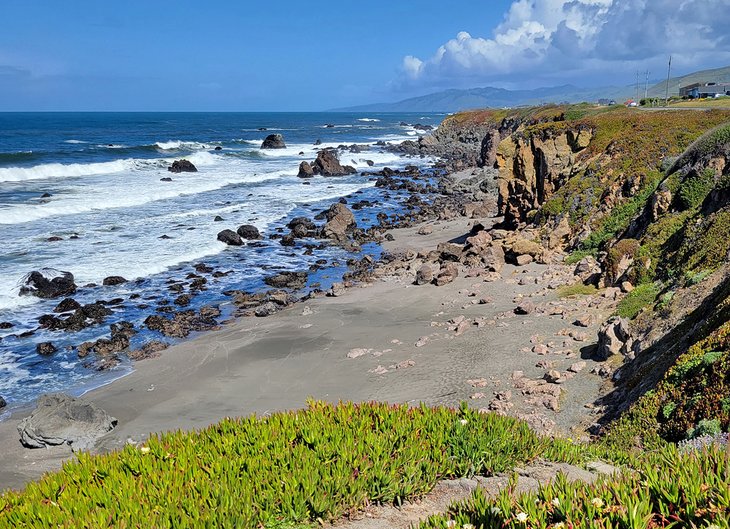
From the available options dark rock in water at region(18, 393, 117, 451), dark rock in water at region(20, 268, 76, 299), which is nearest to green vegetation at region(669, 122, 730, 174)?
dark rock in water at region(18, 393, 117, 451)

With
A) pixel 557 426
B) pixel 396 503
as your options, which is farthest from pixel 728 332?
pixel 396 503

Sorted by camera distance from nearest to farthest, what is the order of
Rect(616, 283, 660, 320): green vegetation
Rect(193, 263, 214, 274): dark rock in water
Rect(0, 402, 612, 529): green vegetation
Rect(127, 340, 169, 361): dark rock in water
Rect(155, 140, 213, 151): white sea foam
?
Rect(0, 402, 612, 529): green vegetation, Rect(616, 283, 660, 320): green vegetation, Rect(127, 340, 169, 361): dark rock in water, Rect(193, 263, 214, 274): dark rock in water, Rect(155, 140, 213, 151): white sea foam

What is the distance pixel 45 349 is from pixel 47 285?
6.24 metres

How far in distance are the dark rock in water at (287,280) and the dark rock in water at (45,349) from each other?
882 centimetres

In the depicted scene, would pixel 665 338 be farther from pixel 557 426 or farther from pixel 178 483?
pixel 178 483

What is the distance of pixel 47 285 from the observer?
22.4 metres

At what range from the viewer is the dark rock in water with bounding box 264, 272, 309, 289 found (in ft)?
78.5

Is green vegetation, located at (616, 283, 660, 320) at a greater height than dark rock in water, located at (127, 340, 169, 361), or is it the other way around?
green vegetation, located at (616, 283, 660, 320)

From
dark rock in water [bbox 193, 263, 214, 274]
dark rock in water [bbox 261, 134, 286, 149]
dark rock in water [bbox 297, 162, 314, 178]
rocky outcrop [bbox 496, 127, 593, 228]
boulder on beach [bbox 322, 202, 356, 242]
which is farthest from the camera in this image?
dark rock in water [bbox 261, 134, 286, 149]

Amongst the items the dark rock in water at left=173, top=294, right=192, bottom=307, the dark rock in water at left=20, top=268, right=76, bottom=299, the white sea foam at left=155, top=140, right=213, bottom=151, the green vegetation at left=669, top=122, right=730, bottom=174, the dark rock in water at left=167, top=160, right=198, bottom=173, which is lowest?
the dark rock in water at left=173, top=294, right=192, bottom=307

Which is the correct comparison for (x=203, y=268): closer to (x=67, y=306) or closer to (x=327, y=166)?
(x=67, y=306)

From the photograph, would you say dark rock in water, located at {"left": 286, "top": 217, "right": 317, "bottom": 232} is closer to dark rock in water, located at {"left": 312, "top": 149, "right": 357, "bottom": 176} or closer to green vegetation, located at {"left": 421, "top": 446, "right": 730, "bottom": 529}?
dark rock in water, located at {"left": 312, "top": 149, "right": 357, "bottom": 176}

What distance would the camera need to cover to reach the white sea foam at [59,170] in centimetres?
5234

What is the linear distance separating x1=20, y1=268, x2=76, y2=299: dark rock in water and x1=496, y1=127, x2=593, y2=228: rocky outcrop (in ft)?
64.6
